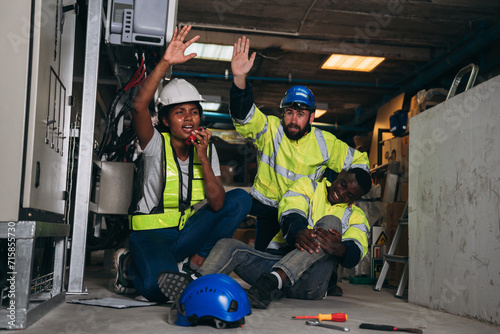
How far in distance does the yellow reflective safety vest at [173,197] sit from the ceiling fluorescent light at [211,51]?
3.46 m

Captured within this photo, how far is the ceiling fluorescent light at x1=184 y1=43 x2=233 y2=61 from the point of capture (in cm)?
619

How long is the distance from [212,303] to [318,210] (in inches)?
55.7

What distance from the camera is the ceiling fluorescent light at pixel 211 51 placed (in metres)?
6.19

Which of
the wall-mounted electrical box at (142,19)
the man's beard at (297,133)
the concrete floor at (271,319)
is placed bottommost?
the concrete floor at (271,319)

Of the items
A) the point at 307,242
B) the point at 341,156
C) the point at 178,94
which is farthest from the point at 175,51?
the point at 341,156

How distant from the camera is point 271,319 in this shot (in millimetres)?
2062

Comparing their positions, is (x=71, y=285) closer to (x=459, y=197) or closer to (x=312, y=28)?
(x=459, y=197)

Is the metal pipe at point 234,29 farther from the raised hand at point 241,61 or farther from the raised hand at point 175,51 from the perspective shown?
the raised hand at point 175,51

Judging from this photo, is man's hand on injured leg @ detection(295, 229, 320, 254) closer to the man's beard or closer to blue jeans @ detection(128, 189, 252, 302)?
blue jeans @ detection(128, 189, 252, 302)

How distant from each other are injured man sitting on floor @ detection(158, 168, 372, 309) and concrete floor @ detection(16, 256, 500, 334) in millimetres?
125

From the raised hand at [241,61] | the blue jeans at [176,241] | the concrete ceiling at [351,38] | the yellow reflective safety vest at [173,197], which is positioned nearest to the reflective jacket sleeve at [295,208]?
the blue jeans at [176,241]

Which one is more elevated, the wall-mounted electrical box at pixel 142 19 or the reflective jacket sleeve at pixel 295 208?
the wall-mounted electrical box at pixel 142 19

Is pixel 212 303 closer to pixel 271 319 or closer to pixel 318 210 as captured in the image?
pixel 271 319

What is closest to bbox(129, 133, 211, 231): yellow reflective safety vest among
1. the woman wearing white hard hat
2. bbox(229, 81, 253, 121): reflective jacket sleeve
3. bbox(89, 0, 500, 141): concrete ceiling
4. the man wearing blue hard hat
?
the woman wearing white hard hat
